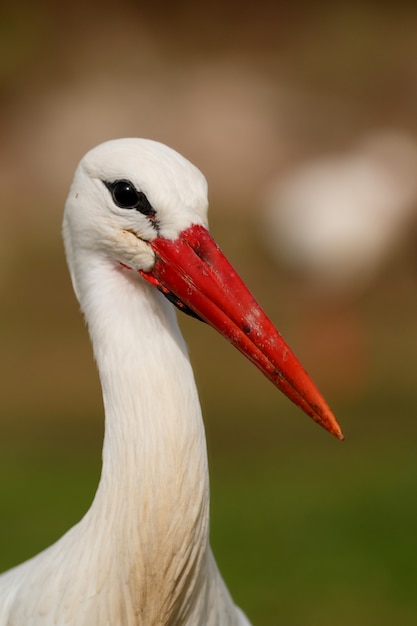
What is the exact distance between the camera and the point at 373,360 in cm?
712

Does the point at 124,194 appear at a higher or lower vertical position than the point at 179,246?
higher

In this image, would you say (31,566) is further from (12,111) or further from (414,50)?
(414,50)

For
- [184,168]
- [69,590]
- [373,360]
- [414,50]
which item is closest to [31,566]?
[69,590]

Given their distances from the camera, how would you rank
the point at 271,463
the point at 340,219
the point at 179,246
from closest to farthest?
the point at 179,246 → the point at 271,463 → the point at 340,219

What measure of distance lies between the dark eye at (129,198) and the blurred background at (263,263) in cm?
255

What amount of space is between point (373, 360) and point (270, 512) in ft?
7.71

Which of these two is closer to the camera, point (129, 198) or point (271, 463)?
point (129, 198)

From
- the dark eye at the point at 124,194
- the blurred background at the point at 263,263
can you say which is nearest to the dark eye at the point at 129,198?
the dark eye at the point at 124,194

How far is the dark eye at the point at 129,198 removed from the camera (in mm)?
1756

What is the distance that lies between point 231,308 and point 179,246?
0.45ft

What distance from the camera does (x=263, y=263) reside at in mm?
8430

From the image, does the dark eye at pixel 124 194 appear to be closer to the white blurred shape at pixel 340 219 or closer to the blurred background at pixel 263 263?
the blurred background at pixel 263 263

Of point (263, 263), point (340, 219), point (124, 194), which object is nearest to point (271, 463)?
point (340, 219)

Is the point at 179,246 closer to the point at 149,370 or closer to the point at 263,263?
the point at 149,370
